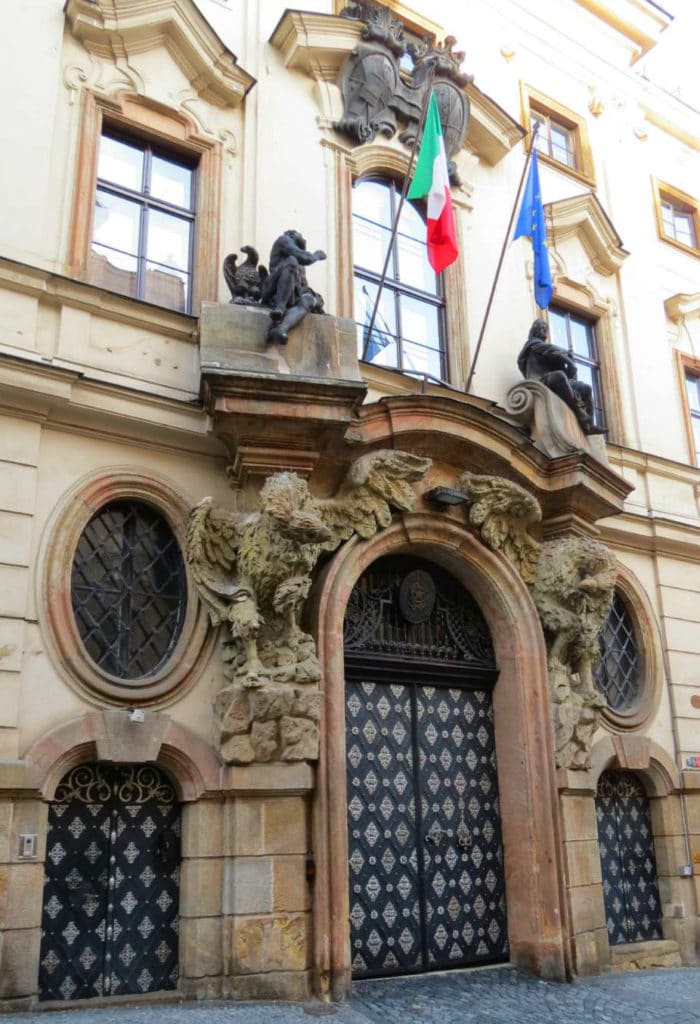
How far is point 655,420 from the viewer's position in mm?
11172

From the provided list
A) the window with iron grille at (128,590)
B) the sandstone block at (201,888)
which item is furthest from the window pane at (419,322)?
the sandstone block at (201,888)

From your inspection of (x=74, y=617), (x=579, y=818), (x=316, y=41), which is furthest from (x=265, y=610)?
(x=316, y=41)

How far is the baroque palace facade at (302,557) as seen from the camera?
6.50 meters

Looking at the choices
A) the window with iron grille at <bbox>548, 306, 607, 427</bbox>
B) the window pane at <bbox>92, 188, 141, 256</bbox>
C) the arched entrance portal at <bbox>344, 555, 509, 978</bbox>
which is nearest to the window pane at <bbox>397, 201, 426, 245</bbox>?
the window with iron grille at <bbox>548, 306, 607, 427</bbox>

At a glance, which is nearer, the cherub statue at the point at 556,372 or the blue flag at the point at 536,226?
the cherub statue at the point at 556,372

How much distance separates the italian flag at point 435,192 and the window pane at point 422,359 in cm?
100

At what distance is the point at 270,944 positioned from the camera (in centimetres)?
640

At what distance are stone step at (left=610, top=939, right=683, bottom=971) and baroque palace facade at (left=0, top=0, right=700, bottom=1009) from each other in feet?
0.11

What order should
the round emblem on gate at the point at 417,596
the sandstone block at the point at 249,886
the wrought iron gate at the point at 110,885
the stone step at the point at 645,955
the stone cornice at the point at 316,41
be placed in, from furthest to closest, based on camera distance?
the stone cornice at the point at 316,41 < the stone step at the point at 645,955 < the round emblem on gate at the point at 417,596 < the sandstone block at the point at 249,886 < the wrought iron gate at the point at 110,885

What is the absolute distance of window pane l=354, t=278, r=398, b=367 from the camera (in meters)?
9.00

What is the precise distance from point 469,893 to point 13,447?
16.1 ft

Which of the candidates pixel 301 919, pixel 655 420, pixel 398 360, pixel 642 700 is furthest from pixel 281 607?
pixel 655 420

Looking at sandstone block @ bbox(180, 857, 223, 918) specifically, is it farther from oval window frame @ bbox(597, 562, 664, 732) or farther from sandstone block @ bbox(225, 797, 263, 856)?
oval window frame @ bbox(597, 562, 664, 732)

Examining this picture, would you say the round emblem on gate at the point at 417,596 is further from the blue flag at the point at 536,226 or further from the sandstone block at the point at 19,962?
the sandstone block at the point at 19,962
